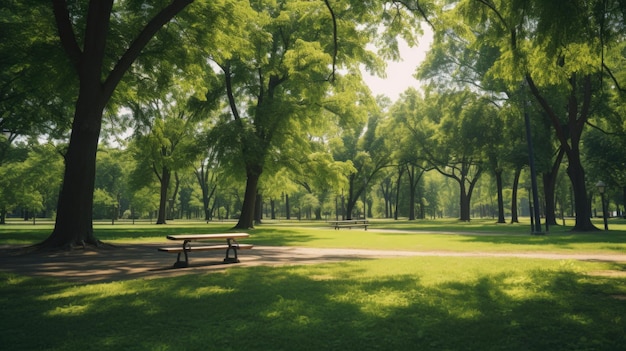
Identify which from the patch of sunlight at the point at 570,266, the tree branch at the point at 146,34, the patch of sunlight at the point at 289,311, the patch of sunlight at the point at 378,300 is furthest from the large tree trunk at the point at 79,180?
the patch of sunlight at the point at 570,266

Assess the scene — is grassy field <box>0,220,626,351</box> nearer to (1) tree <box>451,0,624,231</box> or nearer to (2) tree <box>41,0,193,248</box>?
(2) tree <box>41,0,193,248</box>

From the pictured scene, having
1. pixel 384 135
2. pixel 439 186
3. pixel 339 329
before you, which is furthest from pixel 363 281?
pixel 439 186

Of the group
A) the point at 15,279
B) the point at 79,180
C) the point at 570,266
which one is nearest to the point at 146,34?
the point at 79,180

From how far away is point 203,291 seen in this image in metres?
6.83

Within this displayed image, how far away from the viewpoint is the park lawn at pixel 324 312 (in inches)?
176

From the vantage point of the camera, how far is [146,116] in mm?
21359

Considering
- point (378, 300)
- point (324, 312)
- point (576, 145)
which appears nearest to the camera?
point (324, 312)

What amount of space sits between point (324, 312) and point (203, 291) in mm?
2326

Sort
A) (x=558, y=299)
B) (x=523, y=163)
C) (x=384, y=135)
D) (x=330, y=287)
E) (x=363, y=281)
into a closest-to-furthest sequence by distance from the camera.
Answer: (x=558, y=299) < (x=330, y=287) < (x=363, y=281) < (x=523, y=163) < (x=384, y=135)

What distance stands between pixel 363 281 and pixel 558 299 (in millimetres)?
3122

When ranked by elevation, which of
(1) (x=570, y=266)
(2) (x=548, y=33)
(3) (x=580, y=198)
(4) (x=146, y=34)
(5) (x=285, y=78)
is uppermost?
(5) (x=285, y=78)

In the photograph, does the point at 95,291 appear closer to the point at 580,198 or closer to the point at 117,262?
the point at 117,262

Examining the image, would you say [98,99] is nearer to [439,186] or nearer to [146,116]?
[146,116]

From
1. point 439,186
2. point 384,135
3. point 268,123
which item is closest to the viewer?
point 268,123
